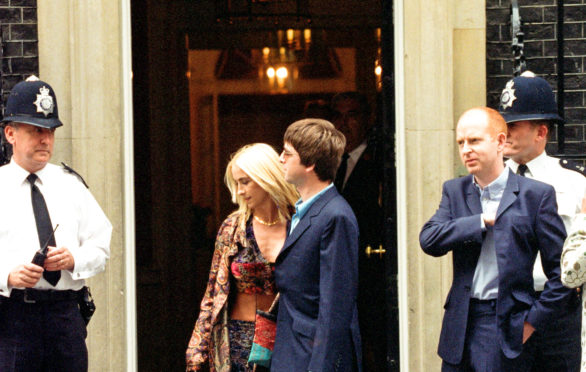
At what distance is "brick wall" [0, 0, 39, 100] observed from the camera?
6.14 m

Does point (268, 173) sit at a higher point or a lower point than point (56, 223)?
higher

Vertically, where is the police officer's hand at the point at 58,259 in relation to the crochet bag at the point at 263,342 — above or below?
above

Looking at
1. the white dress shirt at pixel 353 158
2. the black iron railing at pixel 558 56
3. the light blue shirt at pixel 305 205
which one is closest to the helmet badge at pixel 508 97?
the black iron railing at pixel 558 56

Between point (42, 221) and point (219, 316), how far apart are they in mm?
980

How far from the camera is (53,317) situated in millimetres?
4660

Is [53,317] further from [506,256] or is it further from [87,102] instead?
[506,256]

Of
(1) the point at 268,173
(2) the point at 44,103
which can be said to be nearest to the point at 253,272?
(1) the point at 268,173

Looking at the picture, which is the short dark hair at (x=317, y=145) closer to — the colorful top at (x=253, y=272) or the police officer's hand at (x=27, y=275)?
the colorful top at (x=253, y=272)

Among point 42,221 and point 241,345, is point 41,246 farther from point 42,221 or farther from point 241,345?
point 241,345

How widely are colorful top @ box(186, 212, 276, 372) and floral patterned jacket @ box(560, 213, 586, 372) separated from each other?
4.79ft

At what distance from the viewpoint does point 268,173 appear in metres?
4.70

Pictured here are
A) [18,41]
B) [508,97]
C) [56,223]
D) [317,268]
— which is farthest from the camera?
[18,41]

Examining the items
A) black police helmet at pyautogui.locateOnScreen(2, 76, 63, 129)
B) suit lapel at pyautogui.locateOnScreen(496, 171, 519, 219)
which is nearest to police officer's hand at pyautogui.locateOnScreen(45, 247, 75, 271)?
black police helmet at pyautogui.locateOnScreen(2, 76, 63, 129)

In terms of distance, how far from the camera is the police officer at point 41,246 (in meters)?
4.59
